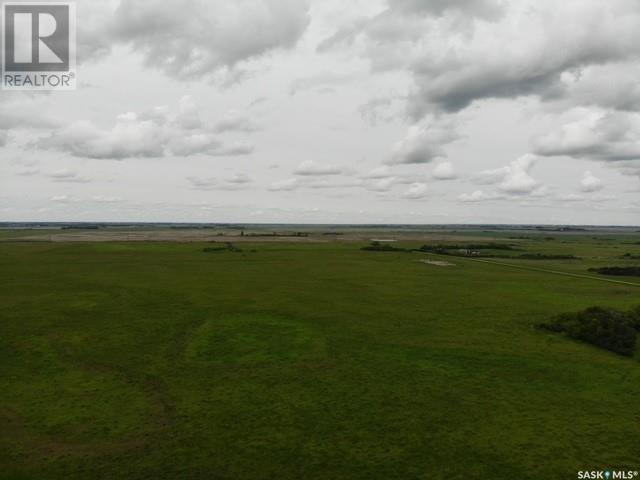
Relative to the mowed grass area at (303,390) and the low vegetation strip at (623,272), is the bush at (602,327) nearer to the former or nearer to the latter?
the mowed grass area at (303,390)

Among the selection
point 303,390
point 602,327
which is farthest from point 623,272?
point 303,390

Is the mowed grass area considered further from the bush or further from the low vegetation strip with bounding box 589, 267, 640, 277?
the low vegetation strip with bounding box 589, 267, 640, 277

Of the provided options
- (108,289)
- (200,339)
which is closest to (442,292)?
(200,339)

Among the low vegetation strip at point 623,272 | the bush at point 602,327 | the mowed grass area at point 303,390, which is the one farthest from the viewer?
the low vegetation strip at point 623,272

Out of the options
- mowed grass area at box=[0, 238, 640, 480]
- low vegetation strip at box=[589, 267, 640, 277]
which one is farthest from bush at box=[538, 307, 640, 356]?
low vegetation strip at box=[589, 267, 640, 277]

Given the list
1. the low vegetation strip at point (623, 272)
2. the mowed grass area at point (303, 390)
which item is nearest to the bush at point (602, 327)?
the mowed grass area at point (303, 390)

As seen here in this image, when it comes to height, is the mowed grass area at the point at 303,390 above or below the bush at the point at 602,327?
below

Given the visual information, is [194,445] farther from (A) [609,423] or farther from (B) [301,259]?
(B) [301,259]
